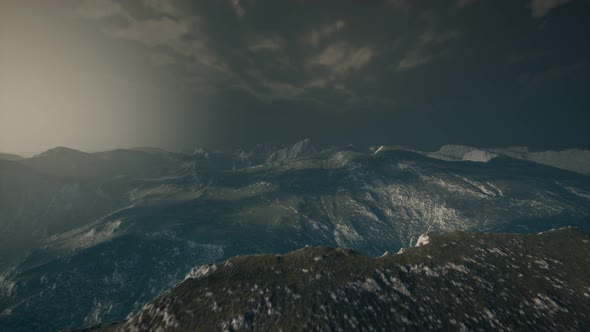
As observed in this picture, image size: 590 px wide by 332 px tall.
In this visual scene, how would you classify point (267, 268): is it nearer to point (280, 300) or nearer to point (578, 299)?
point (280, 300)

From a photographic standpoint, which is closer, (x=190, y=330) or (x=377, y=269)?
(x=190, y=330)

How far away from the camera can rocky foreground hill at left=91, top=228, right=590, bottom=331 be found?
66.4 metres

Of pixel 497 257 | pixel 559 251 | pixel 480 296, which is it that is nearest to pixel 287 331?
pixel 480 296

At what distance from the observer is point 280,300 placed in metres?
72.1

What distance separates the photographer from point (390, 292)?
7738 centimetres

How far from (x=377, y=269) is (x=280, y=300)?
113 feet

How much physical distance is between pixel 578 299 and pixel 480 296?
94.4 ft

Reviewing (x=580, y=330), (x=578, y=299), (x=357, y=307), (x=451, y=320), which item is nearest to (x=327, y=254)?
(x=357, y=307)

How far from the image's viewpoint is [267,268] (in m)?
86.1

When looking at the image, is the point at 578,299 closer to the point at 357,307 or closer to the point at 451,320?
the point at 451,320

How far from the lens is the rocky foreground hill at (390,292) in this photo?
6644cm

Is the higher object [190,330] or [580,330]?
[190,330]

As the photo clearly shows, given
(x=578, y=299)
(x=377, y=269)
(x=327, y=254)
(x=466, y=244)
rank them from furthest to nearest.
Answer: (x=466, y=244), (x=327, y=254), (x=377, y=269), (x=578, y=299)

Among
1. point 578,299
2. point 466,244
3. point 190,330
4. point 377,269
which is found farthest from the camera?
point 466,244
